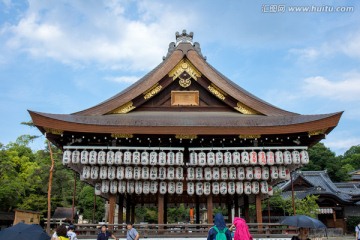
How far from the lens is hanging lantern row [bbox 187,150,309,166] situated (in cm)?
1354

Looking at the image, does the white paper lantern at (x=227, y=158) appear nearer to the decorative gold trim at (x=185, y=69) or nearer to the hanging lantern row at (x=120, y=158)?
the hanging lantern row at (x=120, y=158)

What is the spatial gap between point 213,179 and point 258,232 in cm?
305

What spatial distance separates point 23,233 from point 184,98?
1092 centimetres

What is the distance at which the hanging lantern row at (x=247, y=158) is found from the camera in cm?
1354

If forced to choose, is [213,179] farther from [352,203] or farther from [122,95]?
[352,203]

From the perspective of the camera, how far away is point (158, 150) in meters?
13.9

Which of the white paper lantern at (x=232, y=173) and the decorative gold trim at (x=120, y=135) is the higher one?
the decorative gold trim at (x=120, y=135)

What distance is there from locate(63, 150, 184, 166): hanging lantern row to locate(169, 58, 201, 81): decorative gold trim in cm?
422

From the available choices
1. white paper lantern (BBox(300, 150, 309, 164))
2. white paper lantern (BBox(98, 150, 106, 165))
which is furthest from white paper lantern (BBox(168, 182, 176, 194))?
white paper lantern (BBox(300, 150, 309, 164))

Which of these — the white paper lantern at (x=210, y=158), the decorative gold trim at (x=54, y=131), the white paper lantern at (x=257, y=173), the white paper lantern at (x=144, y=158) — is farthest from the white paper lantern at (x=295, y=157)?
the decorative gold trim at (x=54, y=131)

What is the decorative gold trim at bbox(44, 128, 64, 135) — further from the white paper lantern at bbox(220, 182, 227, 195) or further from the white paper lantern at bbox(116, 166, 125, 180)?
the white paper lantern at bbox(220, 182, 227, 195)

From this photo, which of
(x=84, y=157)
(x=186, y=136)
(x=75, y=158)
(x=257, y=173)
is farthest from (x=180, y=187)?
(x=75, y=158)

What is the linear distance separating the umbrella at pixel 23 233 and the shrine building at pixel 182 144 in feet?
22.8

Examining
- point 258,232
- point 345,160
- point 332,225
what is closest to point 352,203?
point 332,225
